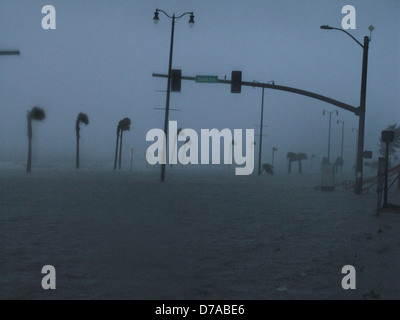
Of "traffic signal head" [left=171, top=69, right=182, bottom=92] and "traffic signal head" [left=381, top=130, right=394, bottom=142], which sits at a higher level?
"traffic signal head" [left=171, top=69, right=182, bottom=92]

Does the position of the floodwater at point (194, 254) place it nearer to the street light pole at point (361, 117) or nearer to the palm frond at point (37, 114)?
the street light pole at point (361, 117)

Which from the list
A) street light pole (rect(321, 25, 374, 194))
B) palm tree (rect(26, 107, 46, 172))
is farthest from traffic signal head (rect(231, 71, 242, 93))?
palm tree (rect(26, 107, 46, 172))

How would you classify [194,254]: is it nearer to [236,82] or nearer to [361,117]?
[236,82]

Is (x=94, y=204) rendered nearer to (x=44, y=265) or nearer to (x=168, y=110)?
(x=44, y=265)

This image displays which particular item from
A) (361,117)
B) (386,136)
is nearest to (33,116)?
(361,117)

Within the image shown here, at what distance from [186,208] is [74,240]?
28.0 ft

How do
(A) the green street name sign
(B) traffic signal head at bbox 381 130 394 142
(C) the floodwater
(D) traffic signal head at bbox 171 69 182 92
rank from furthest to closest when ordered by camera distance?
(A) the green street name sign, (D) traffic signal head at bbox 171 69 182 92, (B) traffic signal head at bbox 381 130 394 142, (C) the floodwater

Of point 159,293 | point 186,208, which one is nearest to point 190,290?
point 159,293

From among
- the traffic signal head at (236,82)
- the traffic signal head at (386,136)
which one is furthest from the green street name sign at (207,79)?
the traffic signal head at (386,136)

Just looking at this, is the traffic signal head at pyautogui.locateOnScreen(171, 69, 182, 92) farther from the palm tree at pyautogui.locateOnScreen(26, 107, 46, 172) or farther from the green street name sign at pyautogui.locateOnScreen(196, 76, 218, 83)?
the palm tree at pyautogui.locateOnScreen(26, 107, 46, 172)

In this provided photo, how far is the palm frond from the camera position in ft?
220

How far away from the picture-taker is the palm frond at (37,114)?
67113 millimetres
